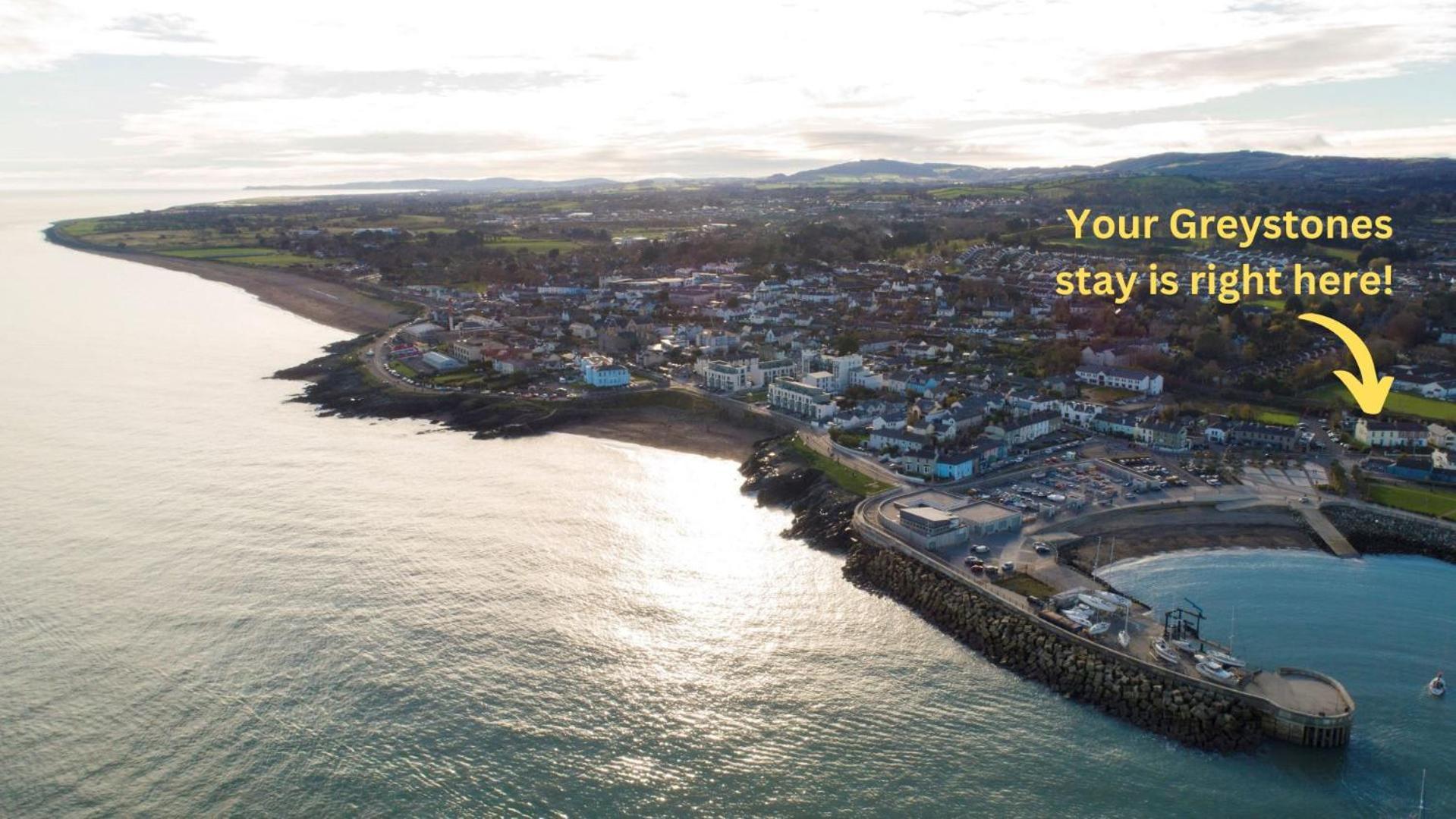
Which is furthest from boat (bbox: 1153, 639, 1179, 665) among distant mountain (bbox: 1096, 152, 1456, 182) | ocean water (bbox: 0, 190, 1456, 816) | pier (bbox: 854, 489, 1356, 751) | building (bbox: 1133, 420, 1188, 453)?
distant mountain (bbox: 1096, 152, 1456, 182)

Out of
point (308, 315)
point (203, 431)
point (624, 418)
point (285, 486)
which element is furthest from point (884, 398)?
point (308, 315)

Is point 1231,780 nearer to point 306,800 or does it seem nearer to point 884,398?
point 306,800

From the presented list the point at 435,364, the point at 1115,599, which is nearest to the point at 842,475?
the point at 1115,599

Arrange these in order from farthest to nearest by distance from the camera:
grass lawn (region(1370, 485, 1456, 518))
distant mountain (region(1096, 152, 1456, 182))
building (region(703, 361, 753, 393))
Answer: distant mountain (region(1096, 152, 1456, 182)) < building (region(703, 361, 753, 393)) < grass lawn (region(1370, 485, 1456, 518))

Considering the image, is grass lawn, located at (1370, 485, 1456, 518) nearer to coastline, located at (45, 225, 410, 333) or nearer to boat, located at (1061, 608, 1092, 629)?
boat, located at (1061, 608, 1092, 629)

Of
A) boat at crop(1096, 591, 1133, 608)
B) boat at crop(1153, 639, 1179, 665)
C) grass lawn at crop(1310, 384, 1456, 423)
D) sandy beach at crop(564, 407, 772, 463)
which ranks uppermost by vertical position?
grass lawn at crop(1310, 384, 1456, 423)

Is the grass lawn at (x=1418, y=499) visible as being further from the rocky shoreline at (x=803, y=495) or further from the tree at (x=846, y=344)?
the tree at (x=846, y=344)

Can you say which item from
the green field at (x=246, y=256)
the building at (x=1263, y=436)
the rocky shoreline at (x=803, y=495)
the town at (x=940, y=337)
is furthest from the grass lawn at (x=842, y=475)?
the green field at (x=246, y=256)
